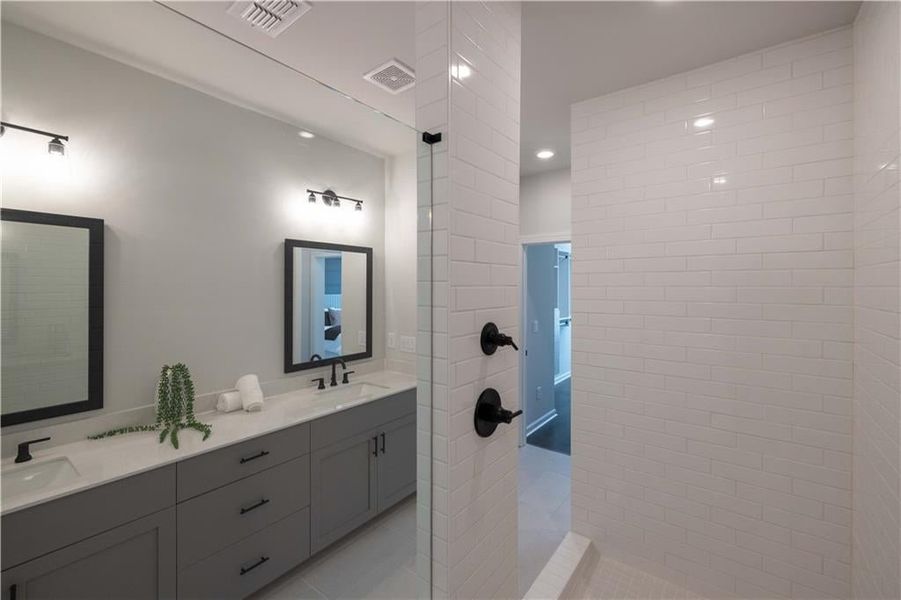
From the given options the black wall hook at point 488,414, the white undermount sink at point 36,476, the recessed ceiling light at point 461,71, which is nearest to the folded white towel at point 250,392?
the white undermount sink at point 36,476

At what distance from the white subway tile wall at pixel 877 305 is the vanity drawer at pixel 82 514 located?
2.31m

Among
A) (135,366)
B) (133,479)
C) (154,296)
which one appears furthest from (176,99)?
(133,479)

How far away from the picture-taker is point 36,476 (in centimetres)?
81

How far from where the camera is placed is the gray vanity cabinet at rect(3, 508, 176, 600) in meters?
0.86

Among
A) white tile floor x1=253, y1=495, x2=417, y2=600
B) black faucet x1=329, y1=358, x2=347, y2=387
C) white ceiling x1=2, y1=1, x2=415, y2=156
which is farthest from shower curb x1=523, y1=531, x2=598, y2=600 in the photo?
white ceiling x1=2, y1=1, x2=415, y2=156

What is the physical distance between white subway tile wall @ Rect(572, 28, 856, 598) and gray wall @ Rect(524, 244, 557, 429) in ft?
5.66

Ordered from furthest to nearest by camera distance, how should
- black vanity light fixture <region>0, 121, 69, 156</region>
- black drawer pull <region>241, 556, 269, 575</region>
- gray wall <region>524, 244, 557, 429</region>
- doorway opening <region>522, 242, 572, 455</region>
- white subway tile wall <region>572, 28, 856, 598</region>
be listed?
gray wall <region>524, 244, 557, 429</region> → doorway opening <region>522, 242, 572, 455</region> → white subway tile wall <region>572, 28, 856, 598</region> → black drawer pull <region>241, 556, 269, 575</region> → black vanity light fixture <region>0, 121, 69, 156</region>

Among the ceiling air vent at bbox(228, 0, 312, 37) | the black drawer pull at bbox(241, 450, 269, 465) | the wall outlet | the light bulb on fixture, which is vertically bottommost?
the black drawer pull at bbox(241, 450, 269, 465)

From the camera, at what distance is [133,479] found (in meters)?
1.16

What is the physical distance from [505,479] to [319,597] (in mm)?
739

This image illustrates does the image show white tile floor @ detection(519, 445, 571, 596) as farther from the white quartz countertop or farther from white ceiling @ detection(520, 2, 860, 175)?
white ceiling @ detection(520, 2, 860, 175)

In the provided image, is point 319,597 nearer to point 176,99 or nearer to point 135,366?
point 135,366

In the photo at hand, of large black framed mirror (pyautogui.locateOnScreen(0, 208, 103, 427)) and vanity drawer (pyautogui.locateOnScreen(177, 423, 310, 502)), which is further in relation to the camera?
vanity drawer (pyautogui.locateOnScreen(177, 423, 310, 502))

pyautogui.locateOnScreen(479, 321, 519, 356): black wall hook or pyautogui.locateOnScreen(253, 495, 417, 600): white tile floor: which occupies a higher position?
pyautogui.locateOnScreen(479, 321, 519, 356): black wall hook
